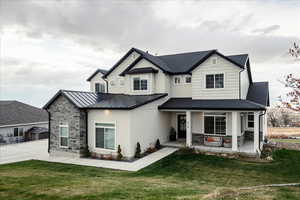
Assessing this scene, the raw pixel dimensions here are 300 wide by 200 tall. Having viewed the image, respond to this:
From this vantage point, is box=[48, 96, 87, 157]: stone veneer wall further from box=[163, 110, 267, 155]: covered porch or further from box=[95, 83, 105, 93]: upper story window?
box=[95, 83, 105, 93]: upper story window

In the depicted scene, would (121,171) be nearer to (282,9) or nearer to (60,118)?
(60,118)

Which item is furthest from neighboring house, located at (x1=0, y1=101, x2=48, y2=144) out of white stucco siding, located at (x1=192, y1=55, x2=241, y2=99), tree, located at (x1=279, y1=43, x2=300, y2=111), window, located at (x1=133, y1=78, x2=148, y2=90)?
tree, located at (x1=279, y1=43, x2=300, y2=111)

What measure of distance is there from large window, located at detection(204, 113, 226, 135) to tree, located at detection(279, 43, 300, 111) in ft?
25.0

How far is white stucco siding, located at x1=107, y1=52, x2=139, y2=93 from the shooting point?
18.8m

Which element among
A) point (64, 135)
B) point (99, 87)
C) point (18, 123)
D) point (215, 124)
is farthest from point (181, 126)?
point (18, 123)

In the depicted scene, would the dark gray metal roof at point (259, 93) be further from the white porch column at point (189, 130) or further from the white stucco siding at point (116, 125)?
the white stucco siding at point (116, 125)

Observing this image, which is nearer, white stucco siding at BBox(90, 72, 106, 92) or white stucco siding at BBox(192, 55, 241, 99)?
white stucco siding at BBox(192, 55, 241, 99)

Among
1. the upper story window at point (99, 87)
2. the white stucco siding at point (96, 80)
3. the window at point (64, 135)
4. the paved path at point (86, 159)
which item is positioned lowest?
the paved path at point (86, 159)

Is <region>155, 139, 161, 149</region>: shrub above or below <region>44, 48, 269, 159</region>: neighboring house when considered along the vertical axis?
below

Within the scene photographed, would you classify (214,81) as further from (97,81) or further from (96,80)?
(96,80)

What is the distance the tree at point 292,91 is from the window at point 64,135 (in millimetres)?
12950

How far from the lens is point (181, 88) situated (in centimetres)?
1708

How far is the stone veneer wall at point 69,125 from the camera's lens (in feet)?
43.0

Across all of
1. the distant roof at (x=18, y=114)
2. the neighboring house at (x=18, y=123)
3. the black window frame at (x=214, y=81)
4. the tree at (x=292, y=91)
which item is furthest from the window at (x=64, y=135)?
the tree at (x=292, y=91)
